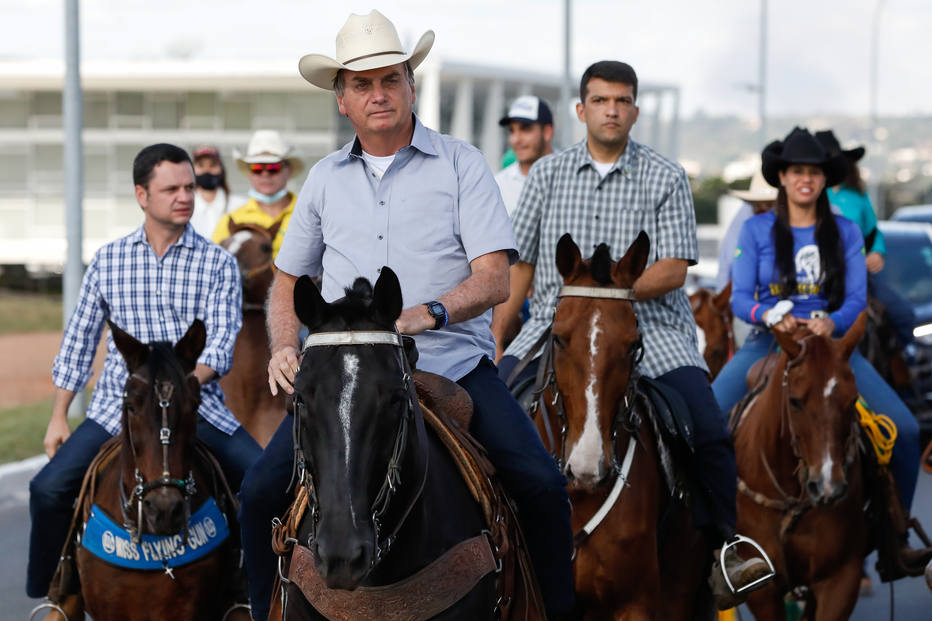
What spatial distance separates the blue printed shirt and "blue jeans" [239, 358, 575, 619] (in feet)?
10.0

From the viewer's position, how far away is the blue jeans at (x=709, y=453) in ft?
19.7

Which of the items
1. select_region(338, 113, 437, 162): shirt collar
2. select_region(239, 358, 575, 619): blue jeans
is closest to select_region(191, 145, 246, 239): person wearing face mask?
select_region(338, 113, 437, 162): shirt collar

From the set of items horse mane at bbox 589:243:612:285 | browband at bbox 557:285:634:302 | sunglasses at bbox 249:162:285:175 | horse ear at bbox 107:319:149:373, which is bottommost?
horse ear at bbox 107:319:149:373

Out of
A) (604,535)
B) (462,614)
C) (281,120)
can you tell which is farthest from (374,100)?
(281,120)

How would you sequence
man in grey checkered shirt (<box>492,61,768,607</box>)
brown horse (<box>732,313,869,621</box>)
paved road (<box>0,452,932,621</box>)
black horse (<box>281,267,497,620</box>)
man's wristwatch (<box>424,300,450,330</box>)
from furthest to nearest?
paved road (<box>0,452,932,621</box>) → brown horse (<box>732,313,869,621</box>) → man in grey checkered shirt (<box>492,61,768,607</box>) → man's wristwatch (<box>424,300,450,330</box>) → black horse (<box>281,267,497,620</box>)

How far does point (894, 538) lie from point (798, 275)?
1.57 meters

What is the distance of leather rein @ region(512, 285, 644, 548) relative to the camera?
18.0ft

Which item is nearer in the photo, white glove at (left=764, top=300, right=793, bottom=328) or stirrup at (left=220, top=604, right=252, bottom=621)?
stirrup at (left=220, top=604, right=252, bottom=621)

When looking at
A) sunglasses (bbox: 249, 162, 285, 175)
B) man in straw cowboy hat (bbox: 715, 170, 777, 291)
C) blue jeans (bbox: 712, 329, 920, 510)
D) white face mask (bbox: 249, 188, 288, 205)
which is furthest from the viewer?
man in straw cowboy hat (bbox: 715, 170, 777, 291)

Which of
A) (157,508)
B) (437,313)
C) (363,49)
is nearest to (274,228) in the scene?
(157,508)

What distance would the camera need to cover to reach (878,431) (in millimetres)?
7125

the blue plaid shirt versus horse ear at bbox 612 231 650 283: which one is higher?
horse ear at bbox 612 231 650 283

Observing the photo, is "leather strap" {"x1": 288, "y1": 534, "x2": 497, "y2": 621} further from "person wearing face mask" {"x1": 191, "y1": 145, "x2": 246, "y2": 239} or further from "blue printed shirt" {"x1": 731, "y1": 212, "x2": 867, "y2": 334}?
"person wearing face mask" {"x1": 191, "y1": 145, "x2": 246, "y2": 239}

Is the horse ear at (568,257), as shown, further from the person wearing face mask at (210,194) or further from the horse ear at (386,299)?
the person wearing face mask at (210,194)
